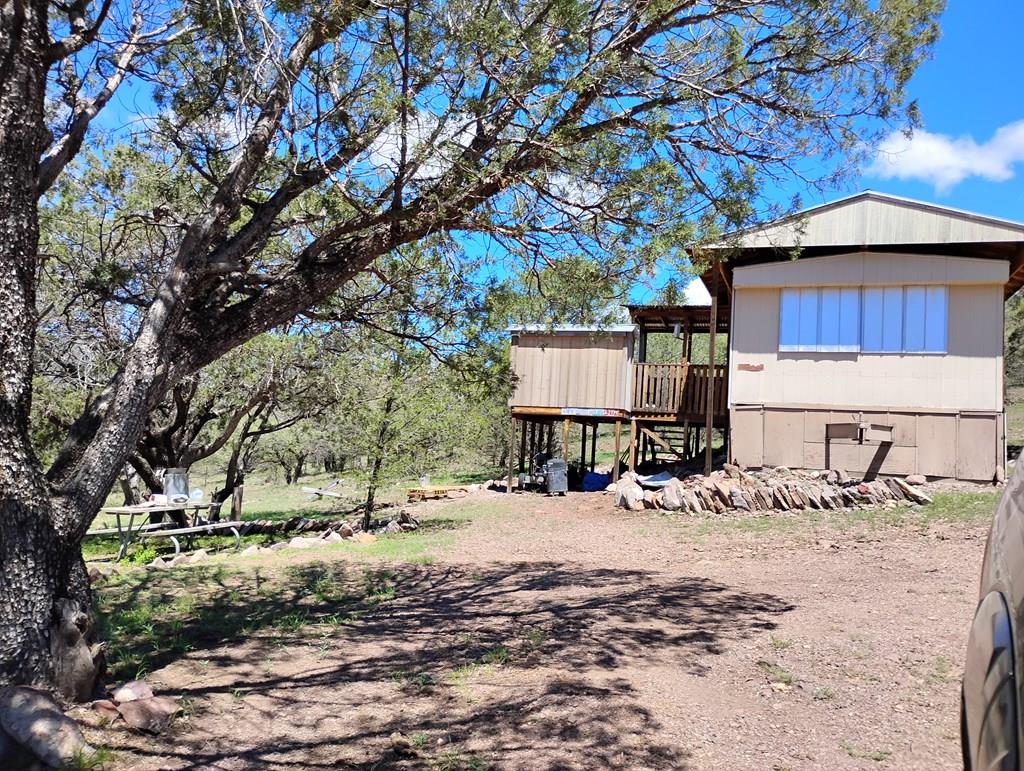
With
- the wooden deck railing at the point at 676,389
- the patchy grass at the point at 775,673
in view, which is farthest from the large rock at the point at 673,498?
the patchy grass at the point at 775,673

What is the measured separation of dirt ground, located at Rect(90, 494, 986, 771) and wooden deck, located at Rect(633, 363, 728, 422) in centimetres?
845

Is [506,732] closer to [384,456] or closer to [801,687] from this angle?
[801,687]

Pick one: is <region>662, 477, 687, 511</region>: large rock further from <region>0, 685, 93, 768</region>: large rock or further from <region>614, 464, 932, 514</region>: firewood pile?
<region>0, 685, 93, 768</region>: large rock

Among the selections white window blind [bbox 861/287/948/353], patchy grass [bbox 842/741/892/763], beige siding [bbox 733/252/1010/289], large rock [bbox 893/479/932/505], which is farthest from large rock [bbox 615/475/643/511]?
patchy grass [bbox 842/741/892/763]

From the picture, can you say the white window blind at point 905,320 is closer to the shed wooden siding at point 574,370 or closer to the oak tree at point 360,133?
the shed wooden siding at point 574,370

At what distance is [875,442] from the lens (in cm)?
1403

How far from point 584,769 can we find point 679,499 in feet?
33.1

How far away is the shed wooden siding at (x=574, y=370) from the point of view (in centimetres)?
1783

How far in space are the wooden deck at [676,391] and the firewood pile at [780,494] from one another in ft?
9.54

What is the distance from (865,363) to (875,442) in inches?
59.5

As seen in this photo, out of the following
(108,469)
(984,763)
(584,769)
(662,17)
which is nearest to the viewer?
(984,763)

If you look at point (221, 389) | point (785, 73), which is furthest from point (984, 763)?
point (221, 389)

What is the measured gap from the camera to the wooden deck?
16.8 meters

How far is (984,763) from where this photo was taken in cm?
138
